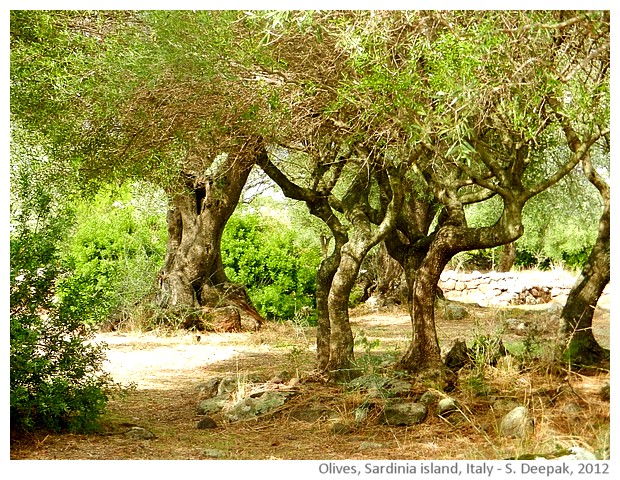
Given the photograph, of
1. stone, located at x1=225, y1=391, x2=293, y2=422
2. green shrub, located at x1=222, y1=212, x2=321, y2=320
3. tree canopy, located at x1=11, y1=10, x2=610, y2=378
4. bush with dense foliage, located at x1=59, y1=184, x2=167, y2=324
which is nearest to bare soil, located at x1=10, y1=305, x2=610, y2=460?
stone, located at x1=225, y1=391, x2=293, y2=422

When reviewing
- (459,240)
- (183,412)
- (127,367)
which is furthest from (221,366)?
(459,240)

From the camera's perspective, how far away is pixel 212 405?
24.5 ft

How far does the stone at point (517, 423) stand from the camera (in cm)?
544

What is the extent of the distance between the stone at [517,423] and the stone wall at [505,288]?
1138 centimetres

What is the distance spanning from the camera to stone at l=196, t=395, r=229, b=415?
24.3 feet

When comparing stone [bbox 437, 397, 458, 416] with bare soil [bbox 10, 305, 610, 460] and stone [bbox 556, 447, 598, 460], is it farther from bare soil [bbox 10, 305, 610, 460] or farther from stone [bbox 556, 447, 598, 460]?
stone [bbox 556, 447, 598, 460]

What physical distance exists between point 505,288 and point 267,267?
5749 mm

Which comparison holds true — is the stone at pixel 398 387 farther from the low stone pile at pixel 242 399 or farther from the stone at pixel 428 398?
the low stone pile at pixel 242 399

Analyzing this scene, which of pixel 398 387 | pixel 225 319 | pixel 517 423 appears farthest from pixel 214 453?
pixel 225 319

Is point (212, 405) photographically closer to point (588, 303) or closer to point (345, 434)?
point (345, 434)

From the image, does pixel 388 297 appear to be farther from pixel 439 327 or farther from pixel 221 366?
pixel 221 366
